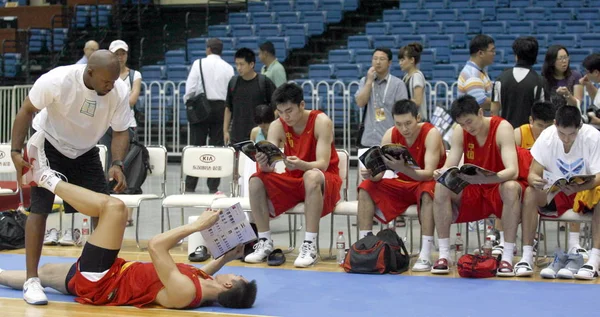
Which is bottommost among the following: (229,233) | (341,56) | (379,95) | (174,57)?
(229,233)

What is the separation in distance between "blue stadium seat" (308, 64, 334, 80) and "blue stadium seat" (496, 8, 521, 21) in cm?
302

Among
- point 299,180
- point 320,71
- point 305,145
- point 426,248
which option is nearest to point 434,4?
point 320,71

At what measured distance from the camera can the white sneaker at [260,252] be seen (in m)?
7.79

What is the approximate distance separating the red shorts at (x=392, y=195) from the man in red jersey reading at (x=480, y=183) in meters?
0.29

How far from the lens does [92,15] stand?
63.0 feet

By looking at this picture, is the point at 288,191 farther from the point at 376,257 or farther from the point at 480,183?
the point at 480,183

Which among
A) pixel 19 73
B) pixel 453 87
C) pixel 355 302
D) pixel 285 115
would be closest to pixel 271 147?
pixel 285 115

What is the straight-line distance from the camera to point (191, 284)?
587 centimetres

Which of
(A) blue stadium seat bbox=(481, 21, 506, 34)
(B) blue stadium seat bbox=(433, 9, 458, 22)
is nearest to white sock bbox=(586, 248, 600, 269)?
(A) blue stadium seat bbox=(481, 21, 506, 34)

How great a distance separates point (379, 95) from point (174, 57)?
8.34m

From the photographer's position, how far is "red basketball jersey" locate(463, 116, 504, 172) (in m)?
7.43

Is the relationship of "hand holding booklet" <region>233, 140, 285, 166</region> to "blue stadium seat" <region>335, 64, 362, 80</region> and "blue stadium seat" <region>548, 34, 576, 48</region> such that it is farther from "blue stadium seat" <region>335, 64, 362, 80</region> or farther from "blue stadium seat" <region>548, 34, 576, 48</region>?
"blue stadium seat" <region>548, 34, 576, 48</region>

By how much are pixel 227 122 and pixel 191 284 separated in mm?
4550

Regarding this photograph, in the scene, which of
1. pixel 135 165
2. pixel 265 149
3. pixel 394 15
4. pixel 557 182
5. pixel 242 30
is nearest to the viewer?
pixel 557 182
